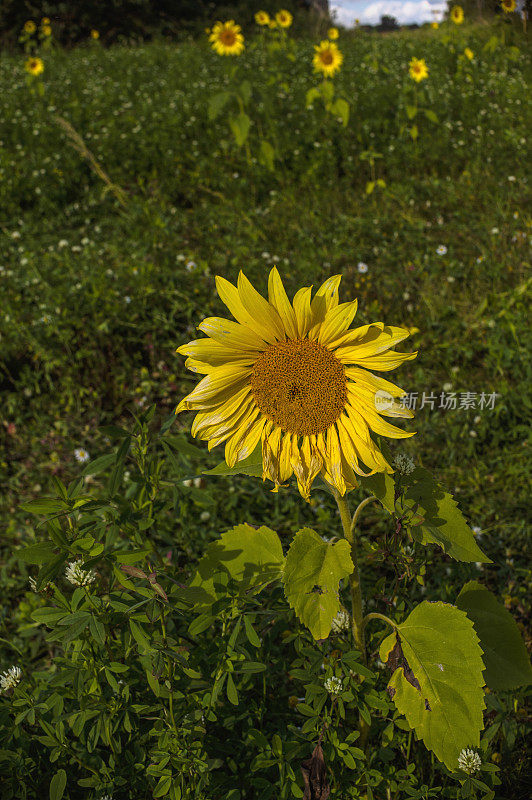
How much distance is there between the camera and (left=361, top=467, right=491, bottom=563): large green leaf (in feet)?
4.39

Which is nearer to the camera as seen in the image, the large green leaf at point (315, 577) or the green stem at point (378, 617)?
the large green leaf at point (315, 577)

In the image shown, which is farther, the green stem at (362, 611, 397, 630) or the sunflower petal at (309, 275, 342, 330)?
the green stem at (362, 611, 397, 630)

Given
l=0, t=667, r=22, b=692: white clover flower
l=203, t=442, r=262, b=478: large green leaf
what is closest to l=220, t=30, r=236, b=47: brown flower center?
l=203, t=442, r=262, b=478: large green leaf

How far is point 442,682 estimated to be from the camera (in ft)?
4.45

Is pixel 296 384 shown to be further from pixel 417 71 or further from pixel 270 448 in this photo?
pixel 417 71

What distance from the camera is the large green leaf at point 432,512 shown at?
1.34 m

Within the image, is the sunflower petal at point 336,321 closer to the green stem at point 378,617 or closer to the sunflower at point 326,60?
the green stem at point 378,617

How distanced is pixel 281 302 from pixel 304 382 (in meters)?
0.19

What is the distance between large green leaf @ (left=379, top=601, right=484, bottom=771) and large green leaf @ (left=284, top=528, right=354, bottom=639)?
0.80 feet

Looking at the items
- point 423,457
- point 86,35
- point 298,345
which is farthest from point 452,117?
point 86,35

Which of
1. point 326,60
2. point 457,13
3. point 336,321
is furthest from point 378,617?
point 457,13

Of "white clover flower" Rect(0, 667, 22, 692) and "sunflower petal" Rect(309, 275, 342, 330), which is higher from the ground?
"sunflower petal" Rect(309, 275, 342, 330)

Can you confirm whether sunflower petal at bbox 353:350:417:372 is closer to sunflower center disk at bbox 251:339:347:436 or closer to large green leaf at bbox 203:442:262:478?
sunflower center disk at bbox 251:339:347:436

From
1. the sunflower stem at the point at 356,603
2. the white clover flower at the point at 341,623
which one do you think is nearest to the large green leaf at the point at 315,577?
the sunflower stem at the point at 356,603
